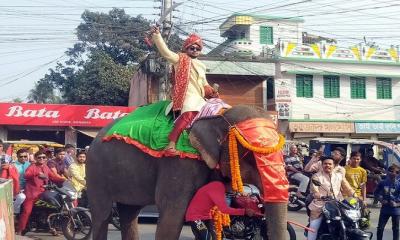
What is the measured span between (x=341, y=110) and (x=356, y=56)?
3175mm

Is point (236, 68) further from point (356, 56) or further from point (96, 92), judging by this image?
point (96, 92)

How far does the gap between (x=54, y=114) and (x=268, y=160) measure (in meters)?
22.2

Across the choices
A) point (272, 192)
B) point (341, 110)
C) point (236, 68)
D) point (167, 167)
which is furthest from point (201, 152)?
point (341, 110)

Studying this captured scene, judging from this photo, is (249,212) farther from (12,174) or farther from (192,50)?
(12,174)

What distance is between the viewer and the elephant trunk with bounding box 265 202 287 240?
179 inches

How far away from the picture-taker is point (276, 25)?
35.8 metres

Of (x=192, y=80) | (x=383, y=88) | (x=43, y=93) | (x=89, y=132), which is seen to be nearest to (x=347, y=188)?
(x=192, y=80)

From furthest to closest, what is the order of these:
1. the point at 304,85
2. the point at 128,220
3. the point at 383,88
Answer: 1. the point at 383,88
2. the point at 304,85
3. the point at 128,220

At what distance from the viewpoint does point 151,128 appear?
553 centimetres

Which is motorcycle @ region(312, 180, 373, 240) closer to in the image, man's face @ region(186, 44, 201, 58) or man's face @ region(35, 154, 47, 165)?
man's face @ region(186, 44, 201, 58)

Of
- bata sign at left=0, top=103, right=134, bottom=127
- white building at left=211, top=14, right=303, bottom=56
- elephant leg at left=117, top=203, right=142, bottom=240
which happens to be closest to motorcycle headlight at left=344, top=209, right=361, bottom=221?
elephant leg at left=117, top=203, right=142, bottom=240

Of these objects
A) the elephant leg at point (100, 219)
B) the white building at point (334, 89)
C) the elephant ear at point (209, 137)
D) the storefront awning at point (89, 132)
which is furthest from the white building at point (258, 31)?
the elephant ear at point (209, 137)

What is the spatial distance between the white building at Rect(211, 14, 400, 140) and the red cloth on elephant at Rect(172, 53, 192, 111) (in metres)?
23.9

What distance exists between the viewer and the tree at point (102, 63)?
120ft
